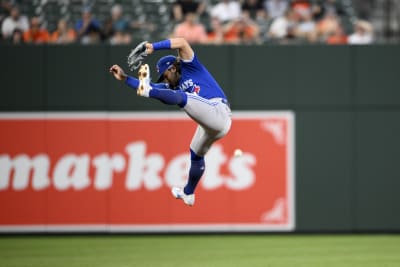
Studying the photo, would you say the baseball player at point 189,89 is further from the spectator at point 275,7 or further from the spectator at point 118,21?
the spectator at point 275,7

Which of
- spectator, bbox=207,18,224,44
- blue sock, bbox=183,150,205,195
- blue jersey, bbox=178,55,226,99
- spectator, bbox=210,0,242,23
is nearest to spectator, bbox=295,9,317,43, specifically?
spectator, bbox=210,0,242,23

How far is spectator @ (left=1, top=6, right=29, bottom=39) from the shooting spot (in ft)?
54.2

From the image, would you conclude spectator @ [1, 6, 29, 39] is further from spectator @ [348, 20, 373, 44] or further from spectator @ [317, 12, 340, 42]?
spectator @ [348, 20, 373, 44]

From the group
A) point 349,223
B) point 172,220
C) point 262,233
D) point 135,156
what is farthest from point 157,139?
point 349,223

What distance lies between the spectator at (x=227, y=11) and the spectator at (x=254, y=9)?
161mm

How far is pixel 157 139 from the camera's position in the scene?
52.9 feet

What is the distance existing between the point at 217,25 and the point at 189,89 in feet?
21.0

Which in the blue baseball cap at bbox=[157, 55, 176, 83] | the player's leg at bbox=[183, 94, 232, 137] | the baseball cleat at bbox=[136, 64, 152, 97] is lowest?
the player's leg at bbox=[183, 94, 232, 137]

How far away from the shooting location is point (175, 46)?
10.2 metres

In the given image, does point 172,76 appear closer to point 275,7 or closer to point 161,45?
point 161,45

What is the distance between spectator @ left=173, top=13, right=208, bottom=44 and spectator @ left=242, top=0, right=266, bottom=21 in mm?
1445

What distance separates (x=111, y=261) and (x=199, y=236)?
3839 millimetres

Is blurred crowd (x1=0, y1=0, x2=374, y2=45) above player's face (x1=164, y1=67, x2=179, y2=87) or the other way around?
above

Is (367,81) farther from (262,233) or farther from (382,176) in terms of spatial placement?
(262,233)
